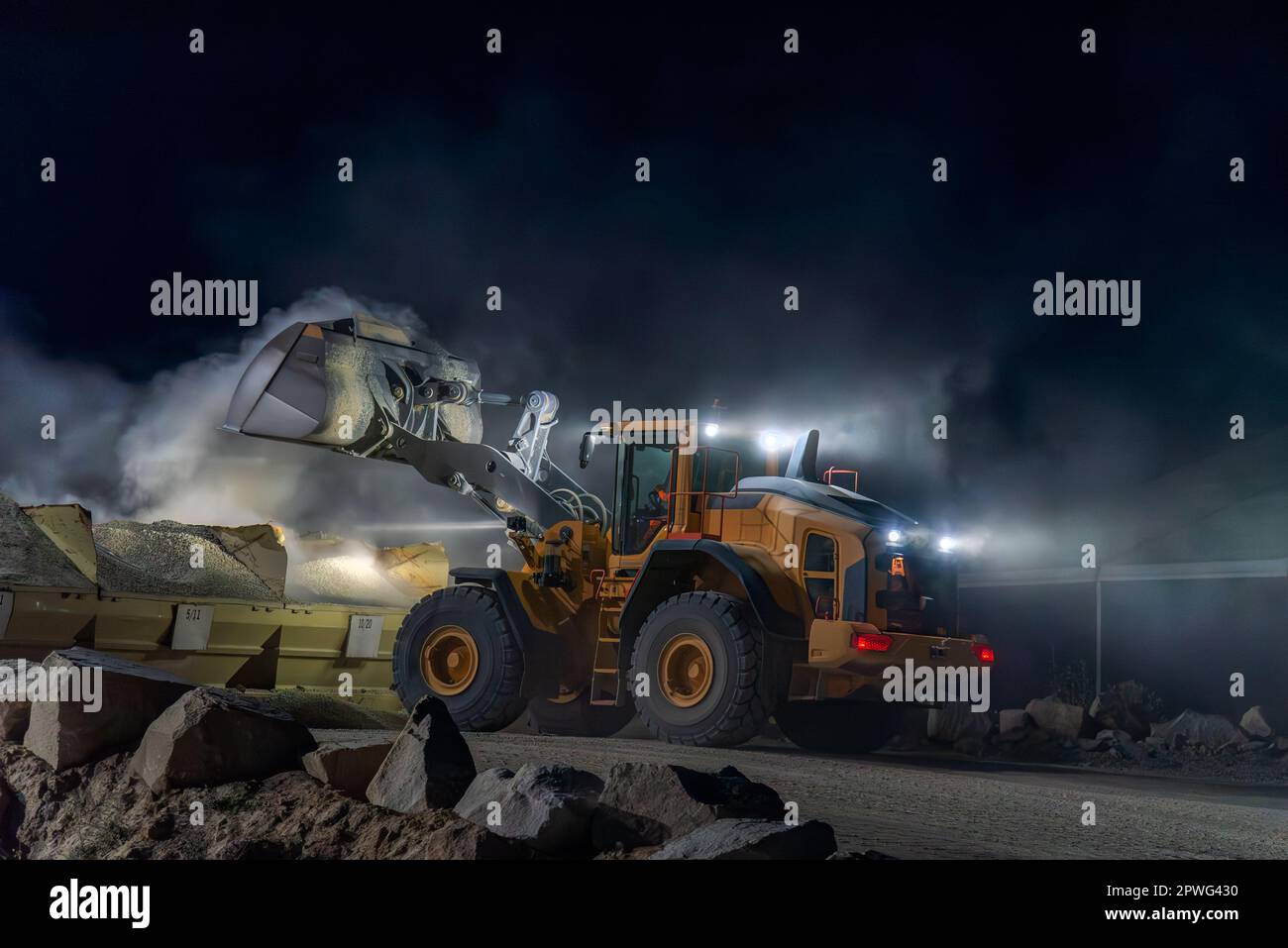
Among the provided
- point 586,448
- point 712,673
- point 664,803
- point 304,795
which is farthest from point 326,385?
point 664,803

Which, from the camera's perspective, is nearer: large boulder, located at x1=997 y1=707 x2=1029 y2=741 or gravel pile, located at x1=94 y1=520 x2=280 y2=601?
gravel pile, located at x1=94 y1=520 x2=280 y2=601

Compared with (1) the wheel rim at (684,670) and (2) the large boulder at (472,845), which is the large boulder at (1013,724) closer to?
(1) the wheel rim at (684,670)

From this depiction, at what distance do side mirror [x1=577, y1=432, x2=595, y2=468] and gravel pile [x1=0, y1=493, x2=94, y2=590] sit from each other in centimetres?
420

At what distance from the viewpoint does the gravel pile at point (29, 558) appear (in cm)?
1012

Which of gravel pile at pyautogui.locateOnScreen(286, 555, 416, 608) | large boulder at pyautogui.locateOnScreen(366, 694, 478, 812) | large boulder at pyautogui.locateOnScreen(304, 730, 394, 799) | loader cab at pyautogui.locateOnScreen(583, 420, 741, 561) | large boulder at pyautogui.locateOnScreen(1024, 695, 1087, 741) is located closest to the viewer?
large boulder at pyautogui.locateOnScreen(366, 694, 478, 812)

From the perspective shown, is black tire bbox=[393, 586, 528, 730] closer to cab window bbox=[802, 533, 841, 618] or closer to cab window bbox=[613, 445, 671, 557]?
cab window bbox=[613, 445, 671, 557]

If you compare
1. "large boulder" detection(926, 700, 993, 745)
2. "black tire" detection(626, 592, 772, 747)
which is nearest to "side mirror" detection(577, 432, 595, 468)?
"black tire" detection(626, 592, 772, 747)

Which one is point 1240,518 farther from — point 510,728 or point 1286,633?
point 510,728

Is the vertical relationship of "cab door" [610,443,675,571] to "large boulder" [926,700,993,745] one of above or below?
above

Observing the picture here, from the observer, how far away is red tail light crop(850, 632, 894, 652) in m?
9.12

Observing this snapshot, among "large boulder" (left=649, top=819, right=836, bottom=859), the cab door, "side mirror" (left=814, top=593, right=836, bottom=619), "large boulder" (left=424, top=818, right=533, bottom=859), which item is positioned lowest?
"large boulder" (left=424, top=818, right=533, bottom=859)

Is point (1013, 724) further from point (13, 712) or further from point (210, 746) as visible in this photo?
point (13, 712)

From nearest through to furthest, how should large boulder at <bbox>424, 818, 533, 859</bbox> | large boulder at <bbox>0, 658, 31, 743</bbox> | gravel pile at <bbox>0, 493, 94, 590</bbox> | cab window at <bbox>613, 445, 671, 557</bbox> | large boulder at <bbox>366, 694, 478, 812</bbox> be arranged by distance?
large boulder at <bbox>424, 818, 533, 859</bbox> < large boulder at <bbox>366, 694, 478, 812</bbox> < large boulder at <bbox>0, 658, 31, 743</bbox> < gravel pile at <bbox>0, 493, 94, 590</bbox> < cab window at <bbox>613, 445, 671, 557</bbox>

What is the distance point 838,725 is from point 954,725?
3269 mm
